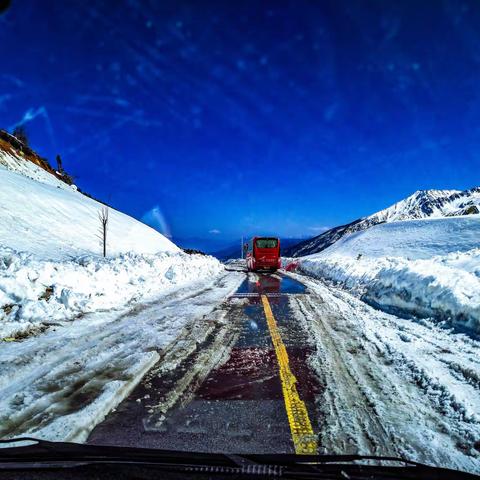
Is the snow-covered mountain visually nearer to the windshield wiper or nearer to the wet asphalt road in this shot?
the wet asphalt road

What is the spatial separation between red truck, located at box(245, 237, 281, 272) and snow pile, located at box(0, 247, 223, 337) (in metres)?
15.5

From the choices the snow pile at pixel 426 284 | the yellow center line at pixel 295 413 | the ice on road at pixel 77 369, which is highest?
the snow pile at pixel 426 284

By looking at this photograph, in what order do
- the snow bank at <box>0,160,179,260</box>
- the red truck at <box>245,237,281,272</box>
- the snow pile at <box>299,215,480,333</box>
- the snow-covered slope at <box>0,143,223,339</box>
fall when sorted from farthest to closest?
the red truck at <box>245,237,281,272</box> → the snow bank at <box>0,160,179,260</box> → the snow pile at <box>299,215,480,333</box> → the snow-covered slope at <box>0,143,223,339</box>

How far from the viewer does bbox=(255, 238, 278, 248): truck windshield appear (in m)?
28.2

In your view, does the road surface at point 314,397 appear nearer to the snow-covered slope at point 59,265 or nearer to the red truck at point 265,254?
the snow-covered slope at point 59,265

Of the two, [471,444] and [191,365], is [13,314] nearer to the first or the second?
[191,365]

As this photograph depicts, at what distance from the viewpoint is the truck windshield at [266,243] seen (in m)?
28.2

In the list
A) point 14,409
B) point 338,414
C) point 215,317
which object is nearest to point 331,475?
point 338,414

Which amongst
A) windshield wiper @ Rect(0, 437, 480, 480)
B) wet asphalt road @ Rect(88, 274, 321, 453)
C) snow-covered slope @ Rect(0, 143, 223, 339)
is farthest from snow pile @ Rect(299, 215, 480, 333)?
snow-covered slope @ Rect(0, 143, 223, 339)

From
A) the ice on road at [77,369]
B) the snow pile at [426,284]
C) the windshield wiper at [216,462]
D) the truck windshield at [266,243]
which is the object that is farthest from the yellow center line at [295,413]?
the truck windshield at [266,243]

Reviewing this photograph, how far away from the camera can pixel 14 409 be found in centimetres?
350

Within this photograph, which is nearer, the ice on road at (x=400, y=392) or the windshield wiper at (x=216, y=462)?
the windshield wiper at (x=216, y=462)

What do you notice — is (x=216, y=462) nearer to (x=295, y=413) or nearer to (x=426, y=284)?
(x=295, y=413)

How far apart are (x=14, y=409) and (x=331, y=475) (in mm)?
3102
